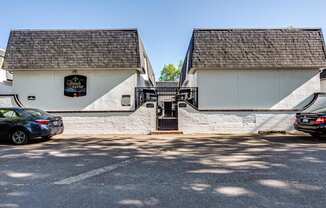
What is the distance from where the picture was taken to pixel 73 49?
45.2 feet

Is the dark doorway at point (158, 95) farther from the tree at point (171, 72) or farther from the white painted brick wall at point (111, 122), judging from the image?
the tree at point (171, 72)

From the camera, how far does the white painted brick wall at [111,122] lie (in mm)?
12555

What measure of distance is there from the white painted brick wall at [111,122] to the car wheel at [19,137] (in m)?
3.01

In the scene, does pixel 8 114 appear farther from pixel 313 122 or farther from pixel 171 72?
pixel 171 72

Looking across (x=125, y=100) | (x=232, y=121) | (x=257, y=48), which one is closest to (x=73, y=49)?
(x=125, y=100)

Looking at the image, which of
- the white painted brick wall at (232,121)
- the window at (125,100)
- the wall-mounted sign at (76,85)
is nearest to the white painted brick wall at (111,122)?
the window at (125,100)

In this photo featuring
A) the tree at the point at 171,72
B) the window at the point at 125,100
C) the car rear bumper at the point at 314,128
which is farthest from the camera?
the tree at the point at 171,72

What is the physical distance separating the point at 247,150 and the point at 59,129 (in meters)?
7.58

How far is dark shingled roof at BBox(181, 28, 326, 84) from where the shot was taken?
13.1 meters

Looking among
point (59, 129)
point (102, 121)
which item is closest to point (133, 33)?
point (102, 121)

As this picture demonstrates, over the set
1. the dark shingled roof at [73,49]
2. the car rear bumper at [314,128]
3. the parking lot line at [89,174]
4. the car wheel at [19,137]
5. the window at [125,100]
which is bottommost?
the parking lot line at [89,174]

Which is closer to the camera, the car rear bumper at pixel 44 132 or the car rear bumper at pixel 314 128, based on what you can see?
the car rear bumper at pixel 44 132

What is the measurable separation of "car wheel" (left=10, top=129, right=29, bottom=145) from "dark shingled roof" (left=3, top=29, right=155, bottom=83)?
15.6ft

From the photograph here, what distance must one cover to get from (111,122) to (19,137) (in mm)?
4147
